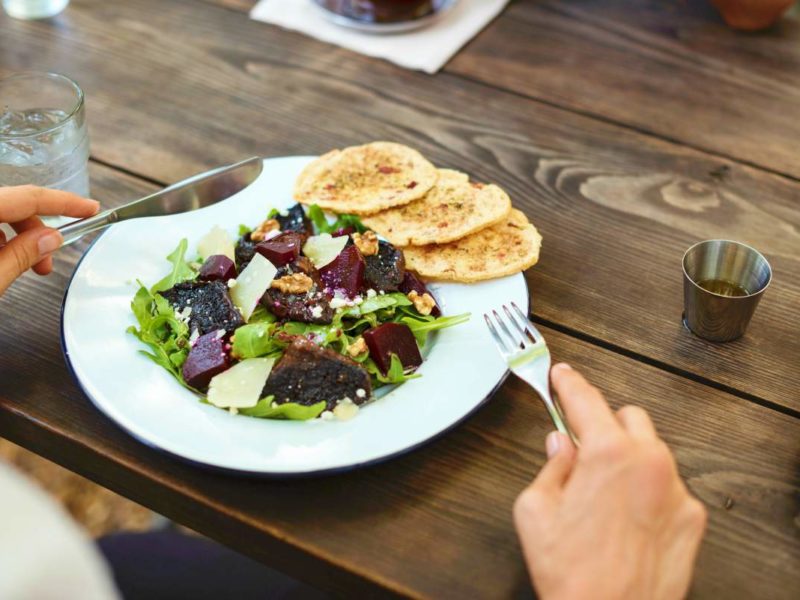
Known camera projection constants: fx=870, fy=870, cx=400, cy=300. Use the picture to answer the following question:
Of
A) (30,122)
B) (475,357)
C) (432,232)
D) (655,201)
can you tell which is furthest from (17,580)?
(655,201)

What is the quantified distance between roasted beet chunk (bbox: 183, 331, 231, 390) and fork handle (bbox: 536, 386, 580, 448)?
466 millimetres

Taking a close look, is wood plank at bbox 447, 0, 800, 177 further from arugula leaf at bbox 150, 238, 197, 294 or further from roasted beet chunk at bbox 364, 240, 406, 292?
arugula leaf at bbox 150, 238, 197, 294

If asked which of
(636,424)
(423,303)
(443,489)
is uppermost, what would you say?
(636,424)

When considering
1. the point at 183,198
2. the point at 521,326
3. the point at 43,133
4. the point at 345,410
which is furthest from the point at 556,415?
the point at 43,133

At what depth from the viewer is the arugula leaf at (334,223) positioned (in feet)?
5.13

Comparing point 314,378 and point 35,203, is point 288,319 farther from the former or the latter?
point 35,203

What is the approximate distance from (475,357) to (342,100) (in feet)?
3.22

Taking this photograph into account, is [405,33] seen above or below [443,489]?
above

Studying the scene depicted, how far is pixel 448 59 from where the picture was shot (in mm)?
2223

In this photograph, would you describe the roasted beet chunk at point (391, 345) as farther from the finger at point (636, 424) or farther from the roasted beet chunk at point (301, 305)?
the finger at point (636, 424)

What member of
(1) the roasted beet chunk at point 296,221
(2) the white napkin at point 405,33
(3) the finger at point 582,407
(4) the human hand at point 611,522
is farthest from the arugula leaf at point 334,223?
(2) the white napkin at point 405,33

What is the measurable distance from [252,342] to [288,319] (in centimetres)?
11

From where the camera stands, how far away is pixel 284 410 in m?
1.23

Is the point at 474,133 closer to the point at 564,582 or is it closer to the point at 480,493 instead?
the point at 480,493
